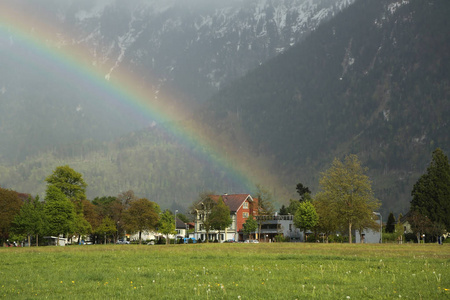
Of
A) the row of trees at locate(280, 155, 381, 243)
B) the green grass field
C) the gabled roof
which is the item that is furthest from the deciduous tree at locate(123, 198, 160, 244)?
the green grass field

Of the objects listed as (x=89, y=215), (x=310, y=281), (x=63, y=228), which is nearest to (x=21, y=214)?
(x=63, y=228)

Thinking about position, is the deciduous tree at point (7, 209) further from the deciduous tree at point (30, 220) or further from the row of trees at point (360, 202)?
the row of trees at point (360, 202)

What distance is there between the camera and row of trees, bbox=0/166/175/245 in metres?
87.2

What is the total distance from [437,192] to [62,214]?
8238cm

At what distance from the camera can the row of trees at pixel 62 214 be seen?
87250 mm

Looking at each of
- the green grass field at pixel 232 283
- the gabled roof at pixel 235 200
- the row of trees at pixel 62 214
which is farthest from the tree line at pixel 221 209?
the green grass field at pixel 232 283

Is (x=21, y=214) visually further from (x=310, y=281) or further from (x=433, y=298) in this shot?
(x=433, y=298)

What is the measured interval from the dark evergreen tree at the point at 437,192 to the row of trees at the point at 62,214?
65.4 m

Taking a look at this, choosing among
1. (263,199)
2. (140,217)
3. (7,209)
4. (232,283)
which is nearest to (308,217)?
(263,199)

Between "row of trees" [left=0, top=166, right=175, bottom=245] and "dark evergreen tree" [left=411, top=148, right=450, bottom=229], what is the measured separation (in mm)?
65389

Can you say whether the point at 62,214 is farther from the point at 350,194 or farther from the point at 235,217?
the point at 235,217

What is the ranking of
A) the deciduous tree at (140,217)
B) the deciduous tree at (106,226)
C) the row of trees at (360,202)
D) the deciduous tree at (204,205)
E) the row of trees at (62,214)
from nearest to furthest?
the row of trees at (62,214) → the row of trees at (360,202) → the deciduous tree at (140,217) → the deciduous tree at (106,226) → the deciduous tree at (204,205)

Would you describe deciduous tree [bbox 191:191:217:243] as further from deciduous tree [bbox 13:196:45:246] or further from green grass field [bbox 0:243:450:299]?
green grass field [bbox 0:243:450:299]

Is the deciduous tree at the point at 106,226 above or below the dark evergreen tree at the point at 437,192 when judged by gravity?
below
